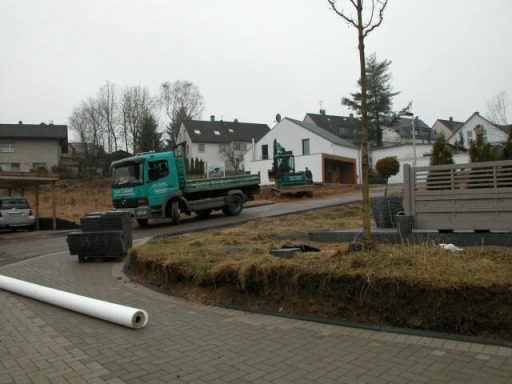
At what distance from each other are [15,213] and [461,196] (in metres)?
19.2

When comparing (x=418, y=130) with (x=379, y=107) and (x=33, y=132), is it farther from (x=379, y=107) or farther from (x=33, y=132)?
(x=33, y=132)

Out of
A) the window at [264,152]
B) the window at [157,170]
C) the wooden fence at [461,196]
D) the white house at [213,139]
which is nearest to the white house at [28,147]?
the white house at [213,139]

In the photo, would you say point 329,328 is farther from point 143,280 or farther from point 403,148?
point 403,148

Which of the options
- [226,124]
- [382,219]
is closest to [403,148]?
[226,124]

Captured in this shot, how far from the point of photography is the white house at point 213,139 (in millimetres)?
65562

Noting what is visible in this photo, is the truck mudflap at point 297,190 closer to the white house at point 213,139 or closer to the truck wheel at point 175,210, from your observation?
the truck wheel at point 175,210

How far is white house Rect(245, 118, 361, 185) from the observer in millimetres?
43031

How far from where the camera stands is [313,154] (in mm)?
42719

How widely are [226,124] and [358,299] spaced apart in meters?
69.9

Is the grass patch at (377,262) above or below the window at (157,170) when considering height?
below

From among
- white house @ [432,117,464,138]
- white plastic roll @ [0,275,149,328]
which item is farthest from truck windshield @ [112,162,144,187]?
white house @ [432,117,464,138]

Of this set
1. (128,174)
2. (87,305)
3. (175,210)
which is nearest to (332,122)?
(175,210)

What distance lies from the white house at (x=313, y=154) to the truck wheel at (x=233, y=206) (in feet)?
69.5

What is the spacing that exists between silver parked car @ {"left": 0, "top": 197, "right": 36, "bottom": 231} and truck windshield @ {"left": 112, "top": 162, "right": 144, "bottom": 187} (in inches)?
206
